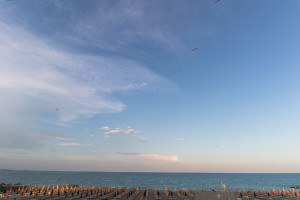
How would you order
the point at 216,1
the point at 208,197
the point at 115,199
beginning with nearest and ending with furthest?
the point at 216,1 < the point at 208,197 < the point at 115,199

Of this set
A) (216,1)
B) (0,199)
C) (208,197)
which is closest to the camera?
(216,1)

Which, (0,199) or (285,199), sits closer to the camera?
(0,199)

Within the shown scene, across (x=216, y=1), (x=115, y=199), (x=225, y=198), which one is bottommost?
(x=115, y=199)

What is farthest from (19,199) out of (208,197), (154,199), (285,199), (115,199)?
(285,199)

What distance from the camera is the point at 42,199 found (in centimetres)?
4350

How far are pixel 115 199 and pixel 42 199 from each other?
1610 cm

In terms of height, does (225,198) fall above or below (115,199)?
above

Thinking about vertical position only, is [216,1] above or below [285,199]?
above

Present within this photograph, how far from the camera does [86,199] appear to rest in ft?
147

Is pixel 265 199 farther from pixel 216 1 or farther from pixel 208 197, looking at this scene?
pixel 216 1

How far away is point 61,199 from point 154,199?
2117 cm

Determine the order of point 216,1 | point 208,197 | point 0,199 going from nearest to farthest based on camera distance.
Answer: point 216,1
point 208,197
point 0,199

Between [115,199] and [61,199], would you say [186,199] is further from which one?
[61,199]

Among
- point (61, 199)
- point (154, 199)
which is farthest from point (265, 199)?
point (61, 199)
